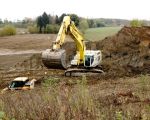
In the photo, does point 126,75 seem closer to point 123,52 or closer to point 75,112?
point 123,52

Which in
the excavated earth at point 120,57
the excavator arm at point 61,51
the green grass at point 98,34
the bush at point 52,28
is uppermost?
the excavator arm at point 61,51

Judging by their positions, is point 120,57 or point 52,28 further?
point 52,28

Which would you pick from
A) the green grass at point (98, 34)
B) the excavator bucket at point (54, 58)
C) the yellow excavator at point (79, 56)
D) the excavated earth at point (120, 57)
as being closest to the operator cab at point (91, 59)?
the yellow excavator at point (79, 56)

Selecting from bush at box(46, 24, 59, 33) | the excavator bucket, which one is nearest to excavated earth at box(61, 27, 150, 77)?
the excavator bucket

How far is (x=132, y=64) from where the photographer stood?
1008 inches

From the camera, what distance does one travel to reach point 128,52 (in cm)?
2789

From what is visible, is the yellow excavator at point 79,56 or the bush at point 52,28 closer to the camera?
the yellow excavator at point 79,56

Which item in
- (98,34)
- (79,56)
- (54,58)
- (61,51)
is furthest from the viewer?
(98,34)

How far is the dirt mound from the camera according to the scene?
2448 cm

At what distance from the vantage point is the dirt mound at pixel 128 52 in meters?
24.5

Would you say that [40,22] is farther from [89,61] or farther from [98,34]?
[89,61]

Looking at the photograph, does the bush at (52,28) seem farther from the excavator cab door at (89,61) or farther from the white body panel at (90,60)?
the excavator cab door at (89,61)

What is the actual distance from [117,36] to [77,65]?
26.7 feet

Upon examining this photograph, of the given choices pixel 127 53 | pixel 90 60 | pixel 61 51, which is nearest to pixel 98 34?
pixel 127 53
